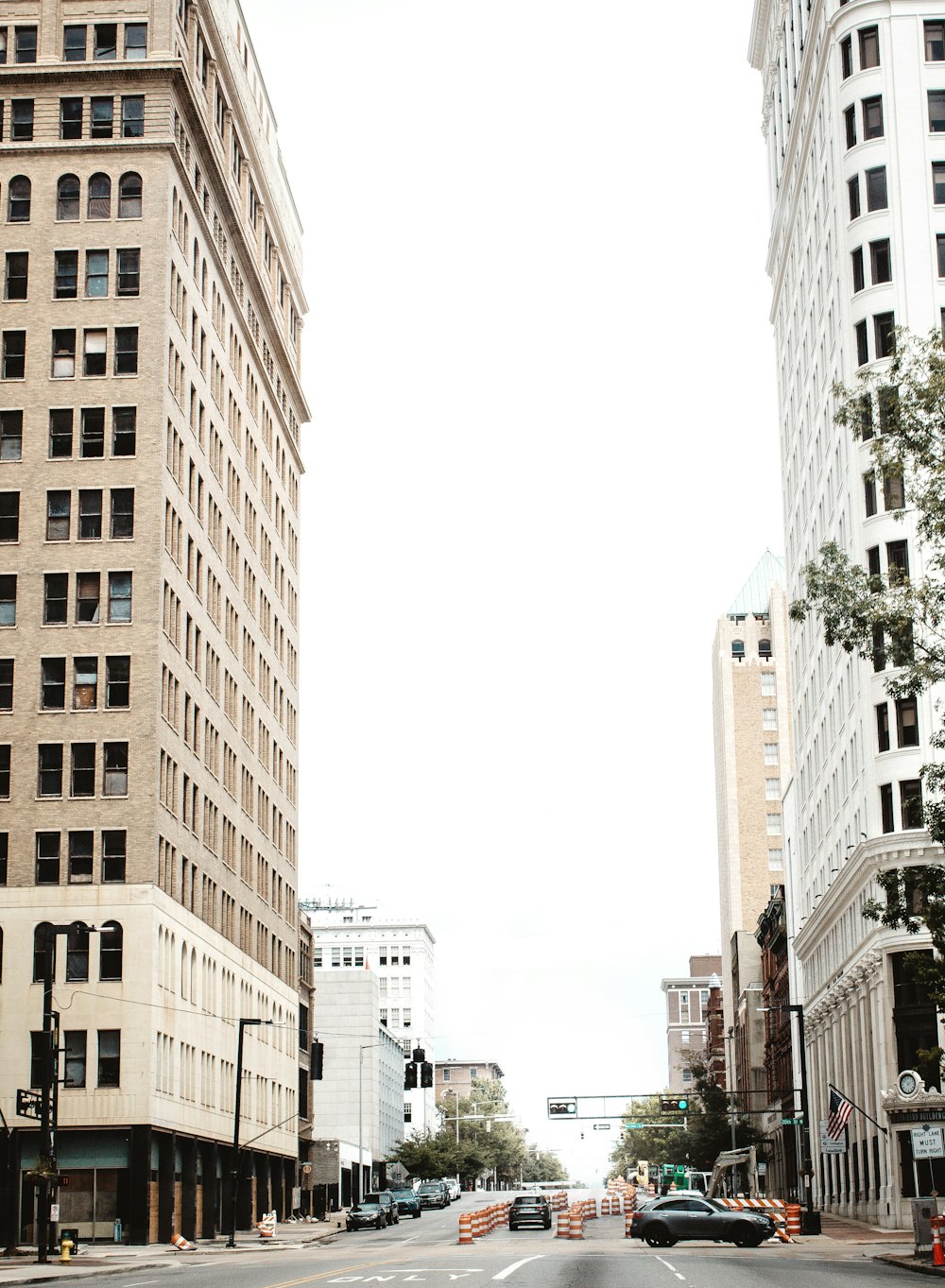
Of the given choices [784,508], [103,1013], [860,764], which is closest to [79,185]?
[103,1013]

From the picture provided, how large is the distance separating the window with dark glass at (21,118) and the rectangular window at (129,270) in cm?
782

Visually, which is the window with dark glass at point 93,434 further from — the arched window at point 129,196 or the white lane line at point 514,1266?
the white lane line at point 514,1266

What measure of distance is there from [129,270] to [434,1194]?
81611 mm

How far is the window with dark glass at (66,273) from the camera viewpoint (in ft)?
238

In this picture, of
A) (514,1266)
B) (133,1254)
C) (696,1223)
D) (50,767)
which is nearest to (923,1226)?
(514,1266)

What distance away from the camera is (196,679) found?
253ft

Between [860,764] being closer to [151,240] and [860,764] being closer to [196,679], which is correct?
[196,679]

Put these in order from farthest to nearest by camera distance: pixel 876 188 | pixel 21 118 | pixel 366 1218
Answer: pixel 366 1218, pixel 21 118, pixel 876 188

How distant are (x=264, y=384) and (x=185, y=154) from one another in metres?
23.4

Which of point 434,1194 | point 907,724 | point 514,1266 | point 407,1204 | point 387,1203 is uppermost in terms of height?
point 907,724

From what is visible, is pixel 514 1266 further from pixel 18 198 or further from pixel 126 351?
pixel 18 198

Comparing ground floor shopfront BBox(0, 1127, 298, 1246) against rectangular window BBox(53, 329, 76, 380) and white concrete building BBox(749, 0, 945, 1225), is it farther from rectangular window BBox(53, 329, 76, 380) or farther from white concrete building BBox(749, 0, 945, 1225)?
rectangular window BBox(53, 329, 76, 380)

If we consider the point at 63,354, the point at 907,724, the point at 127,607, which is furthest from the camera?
the point at 63,354

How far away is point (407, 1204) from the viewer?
10275cm
